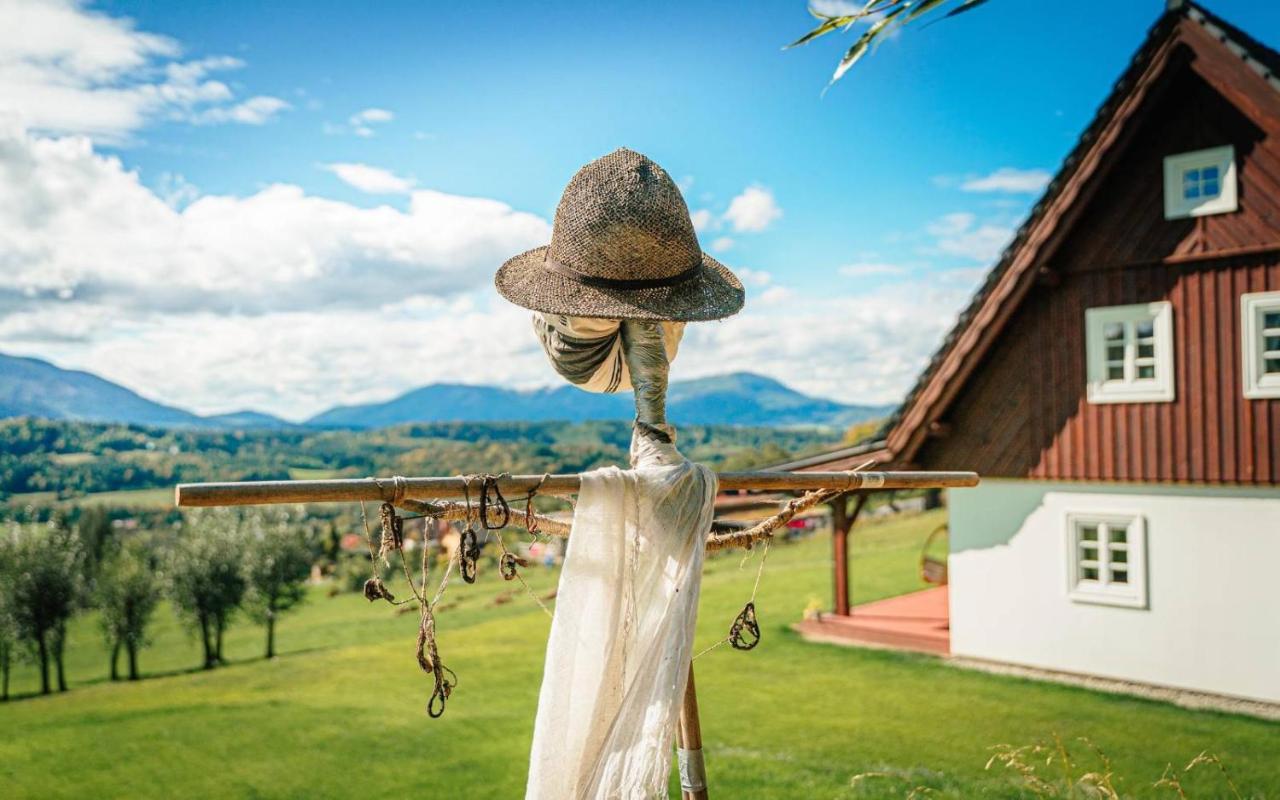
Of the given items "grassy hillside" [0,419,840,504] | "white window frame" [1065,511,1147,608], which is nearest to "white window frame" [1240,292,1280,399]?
"white window frame" [1065,511,1147,608]

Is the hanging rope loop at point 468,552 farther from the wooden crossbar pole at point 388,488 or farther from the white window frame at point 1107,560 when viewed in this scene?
the white window frame at point 1107,560

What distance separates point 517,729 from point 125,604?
888 centimetres

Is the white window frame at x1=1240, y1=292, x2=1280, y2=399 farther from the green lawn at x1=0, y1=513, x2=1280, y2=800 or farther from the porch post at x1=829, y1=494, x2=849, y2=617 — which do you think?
the porch post at x1=829, y1=494, x2=849, y2=617

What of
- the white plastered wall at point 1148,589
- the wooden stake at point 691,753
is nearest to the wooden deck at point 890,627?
the white plastered wall at point 1148,589

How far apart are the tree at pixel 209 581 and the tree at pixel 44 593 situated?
2277mm

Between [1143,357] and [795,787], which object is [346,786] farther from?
[1143,357]

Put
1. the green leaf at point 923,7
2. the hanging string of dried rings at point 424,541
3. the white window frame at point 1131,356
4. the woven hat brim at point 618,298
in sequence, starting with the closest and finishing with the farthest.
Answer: the green leaf at point 923,7 < the hanging string of dried rings at point 424,541 < the woven hat brim at point 618,298 < the white window frame at point 1131,356

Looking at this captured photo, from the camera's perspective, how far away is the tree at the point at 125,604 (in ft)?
48.0

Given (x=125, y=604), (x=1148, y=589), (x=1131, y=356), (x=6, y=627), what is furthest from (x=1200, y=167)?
(x=6, y=627)

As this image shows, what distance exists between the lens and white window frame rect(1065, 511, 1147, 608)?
29.6 feet

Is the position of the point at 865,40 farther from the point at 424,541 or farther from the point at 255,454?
the point at 255,454

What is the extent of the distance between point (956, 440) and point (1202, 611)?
268 centimetres

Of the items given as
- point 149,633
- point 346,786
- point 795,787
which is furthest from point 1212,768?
point 149,633

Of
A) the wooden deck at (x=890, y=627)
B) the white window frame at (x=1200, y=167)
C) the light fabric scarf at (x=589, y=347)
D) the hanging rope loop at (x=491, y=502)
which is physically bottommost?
the wooden deck at (x=890, y=627)
